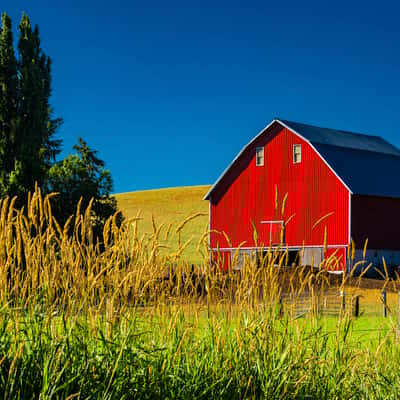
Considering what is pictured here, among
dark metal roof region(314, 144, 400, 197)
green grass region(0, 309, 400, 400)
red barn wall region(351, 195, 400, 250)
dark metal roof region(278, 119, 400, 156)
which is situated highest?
dark metal roof region(278, 119, 400, 156)

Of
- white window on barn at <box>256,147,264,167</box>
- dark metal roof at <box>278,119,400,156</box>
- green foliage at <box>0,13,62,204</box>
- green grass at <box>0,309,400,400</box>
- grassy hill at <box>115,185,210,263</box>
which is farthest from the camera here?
grassy hill at <box>115,185,210,263</box>

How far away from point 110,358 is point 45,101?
3119cm

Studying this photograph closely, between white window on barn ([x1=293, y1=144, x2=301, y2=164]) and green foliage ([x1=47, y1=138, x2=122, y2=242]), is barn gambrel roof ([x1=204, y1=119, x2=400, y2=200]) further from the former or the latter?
green foliage ([x1=47, y1=138, x2=122, y2=242])

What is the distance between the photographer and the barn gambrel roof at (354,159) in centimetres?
3192

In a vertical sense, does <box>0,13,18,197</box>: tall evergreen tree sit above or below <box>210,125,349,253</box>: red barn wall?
above

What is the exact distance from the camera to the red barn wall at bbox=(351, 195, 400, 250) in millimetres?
31375

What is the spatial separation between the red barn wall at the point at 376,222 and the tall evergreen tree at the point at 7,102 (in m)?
17.1

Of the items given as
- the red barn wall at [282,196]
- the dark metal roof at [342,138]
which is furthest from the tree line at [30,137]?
the dark metal roof at [342,138]

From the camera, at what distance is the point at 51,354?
3.76 meters

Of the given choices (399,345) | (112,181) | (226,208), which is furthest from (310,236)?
(399,345)

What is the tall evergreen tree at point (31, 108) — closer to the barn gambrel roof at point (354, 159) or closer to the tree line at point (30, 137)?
the tree line at point (30, 137)

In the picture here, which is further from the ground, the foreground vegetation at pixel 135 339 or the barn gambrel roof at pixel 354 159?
the barn gambrel roof at pixel 354 159

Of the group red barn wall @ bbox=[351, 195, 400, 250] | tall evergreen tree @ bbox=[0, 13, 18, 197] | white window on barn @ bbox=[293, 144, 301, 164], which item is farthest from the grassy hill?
tall evergreen tree @ bbox=[0, 13, 18, 197]

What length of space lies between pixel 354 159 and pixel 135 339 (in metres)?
30.9
